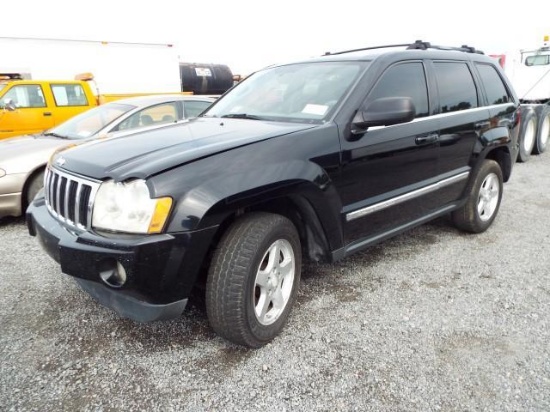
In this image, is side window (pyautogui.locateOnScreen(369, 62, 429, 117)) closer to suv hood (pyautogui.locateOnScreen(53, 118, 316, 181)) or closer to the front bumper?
suv hood (pyautogui.locateOnScreen(53, 118, 316, 181))

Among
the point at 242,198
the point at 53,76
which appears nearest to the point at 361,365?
the point at 242,198

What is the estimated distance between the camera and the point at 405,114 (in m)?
2.66

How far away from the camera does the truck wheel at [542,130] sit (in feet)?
30.2

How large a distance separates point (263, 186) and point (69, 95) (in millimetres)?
7204

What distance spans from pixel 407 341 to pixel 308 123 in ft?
4.75

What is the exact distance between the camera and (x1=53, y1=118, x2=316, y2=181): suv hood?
210 cm

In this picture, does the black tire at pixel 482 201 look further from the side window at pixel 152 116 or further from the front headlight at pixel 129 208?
the side window at pixel 152 116

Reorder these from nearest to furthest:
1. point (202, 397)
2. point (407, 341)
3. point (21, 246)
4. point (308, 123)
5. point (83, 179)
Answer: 1. point (202, 397)
2. point (83, 179)
3. point (407, 341)
4. point (308, 123)
5. point (21, 246)

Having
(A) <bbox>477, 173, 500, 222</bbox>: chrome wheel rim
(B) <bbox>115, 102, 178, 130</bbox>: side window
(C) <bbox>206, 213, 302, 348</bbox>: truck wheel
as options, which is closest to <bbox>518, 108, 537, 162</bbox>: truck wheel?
(A) <bbox>477, 173, 500, 222</bbox>: chrome wheel rim

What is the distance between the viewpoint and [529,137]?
898 centimetres

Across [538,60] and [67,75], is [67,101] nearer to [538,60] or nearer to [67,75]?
[67,75]

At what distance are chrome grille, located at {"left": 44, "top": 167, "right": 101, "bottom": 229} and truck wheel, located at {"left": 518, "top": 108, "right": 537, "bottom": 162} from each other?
864 cm

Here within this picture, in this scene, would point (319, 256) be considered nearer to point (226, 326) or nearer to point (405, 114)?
point (226, 326)

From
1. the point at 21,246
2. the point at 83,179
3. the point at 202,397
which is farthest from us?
the point at 21,246
